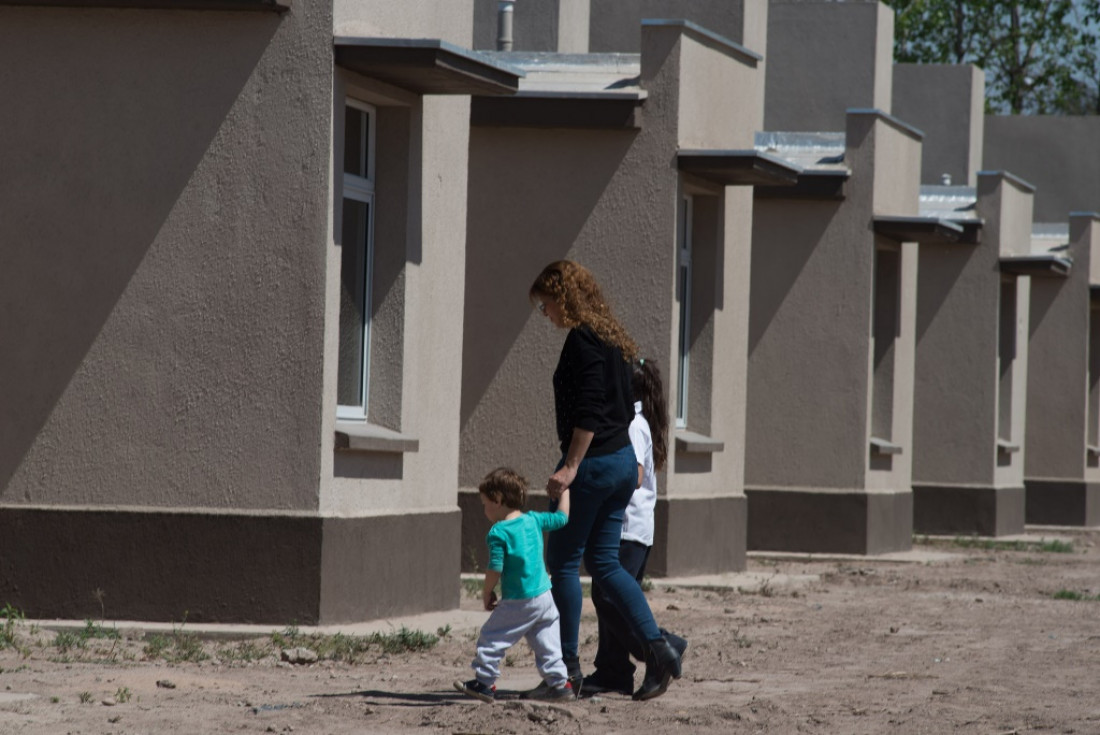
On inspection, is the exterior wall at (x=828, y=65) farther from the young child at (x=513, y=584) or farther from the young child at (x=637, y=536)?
the young child at (x=513, y=584)

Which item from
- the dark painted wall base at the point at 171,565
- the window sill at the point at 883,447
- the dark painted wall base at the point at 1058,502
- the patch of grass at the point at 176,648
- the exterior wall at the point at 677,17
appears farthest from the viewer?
the dark painted wall base at the point at 1058,502

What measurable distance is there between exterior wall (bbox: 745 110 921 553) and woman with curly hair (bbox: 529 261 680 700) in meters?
11.8

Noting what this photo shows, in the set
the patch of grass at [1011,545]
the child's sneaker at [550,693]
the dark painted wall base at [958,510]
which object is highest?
the child's sneaker at [550,693]

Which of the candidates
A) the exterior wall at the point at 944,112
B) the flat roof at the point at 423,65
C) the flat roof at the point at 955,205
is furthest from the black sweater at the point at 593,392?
the exterior wall at the point at 944,112

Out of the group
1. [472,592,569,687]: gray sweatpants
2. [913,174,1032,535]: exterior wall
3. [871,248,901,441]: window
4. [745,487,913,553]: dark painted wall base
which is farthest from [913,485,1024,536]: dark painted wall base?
[472,592,569,687]: gray sweatpants

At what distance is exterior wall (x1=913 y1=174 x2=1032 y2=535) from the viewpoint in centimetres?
2464

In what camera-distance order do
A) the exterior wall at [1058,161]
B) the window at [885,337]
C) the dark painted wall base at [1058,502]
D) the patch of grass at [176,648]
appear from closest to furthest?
the patch of grass at [176,648]
the window at [885,337]
the dark painted wall base at [1058,502]
the exterior wall at [1058,161]

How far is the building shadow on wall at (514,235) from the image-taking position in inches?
615

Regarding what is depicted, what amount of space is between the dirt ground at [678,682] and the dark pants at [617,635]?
6.9 inches

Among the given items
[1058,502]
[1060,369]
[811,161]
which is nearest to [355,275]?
[811,161]

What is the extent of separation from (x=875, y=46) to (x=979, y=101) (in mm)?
6761

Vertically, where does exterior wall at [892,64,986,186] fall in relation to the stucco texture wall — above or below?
above

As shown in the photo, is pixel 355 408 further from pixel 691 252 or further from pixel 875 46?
pixel 875 46

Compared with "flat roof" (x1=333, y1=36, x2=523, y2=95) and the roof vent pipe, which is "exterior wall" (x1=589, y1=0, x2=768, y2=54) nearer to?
the roof vent pipe
